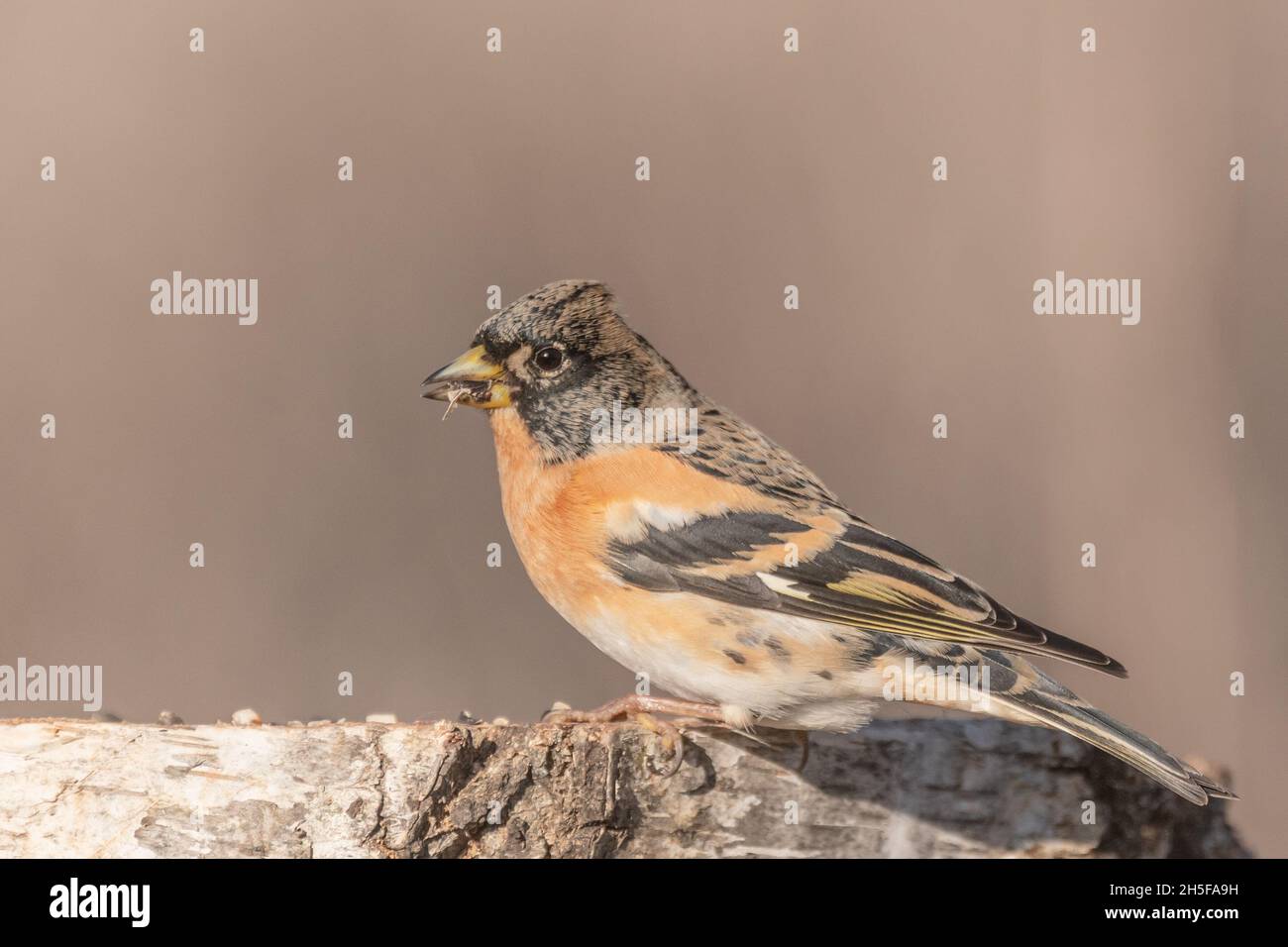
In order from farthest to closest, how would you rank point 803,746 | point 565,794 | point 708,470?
1. point 708,470
2. point 803,746
3. point 565,794

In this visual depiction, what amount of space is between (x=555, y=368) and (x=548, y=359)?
0.03 metres

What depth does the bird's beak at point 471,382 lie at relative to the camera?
158 inches

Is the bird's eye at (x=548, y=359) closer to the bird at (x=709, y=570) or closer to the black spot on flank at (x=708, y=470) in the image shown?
the bird at (x=709, y=570)

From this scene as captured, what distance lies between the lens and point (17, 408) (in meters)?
5.95

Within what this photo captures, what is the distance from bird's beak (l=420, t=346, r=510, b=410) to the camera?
4004 millimetres

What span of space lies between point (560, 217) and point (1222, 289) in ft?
9.93

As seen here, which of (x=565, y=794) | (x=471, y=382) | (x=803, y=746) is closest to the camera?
(x=565, y=794)

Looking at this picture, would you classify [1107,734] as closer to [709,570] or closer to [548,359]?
[709,570]

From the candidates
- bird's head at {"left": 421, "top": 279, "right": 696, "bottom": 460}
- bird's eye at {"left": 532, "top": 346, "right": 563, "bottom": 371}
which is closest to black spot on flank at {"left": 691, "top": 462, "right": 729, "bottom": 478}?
bird's head at {"left": 421, "top": 279, "right": 696, "bottom": 460}

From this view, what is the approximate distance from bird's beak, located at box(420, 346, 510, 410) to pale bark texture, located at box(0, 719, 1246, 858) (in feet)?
3.75

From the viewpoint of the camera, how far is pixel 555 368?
4.08 metres

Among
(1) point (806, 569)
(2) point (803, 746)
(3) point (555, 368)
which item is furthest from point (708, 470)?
(2) point (803, 746)

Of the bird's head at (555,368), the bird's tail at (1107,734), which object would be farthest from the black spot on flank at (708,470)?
the bird's tail at (1107,734)

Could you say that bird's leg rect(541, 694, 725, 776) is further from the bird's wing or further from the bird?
the bird's wing
